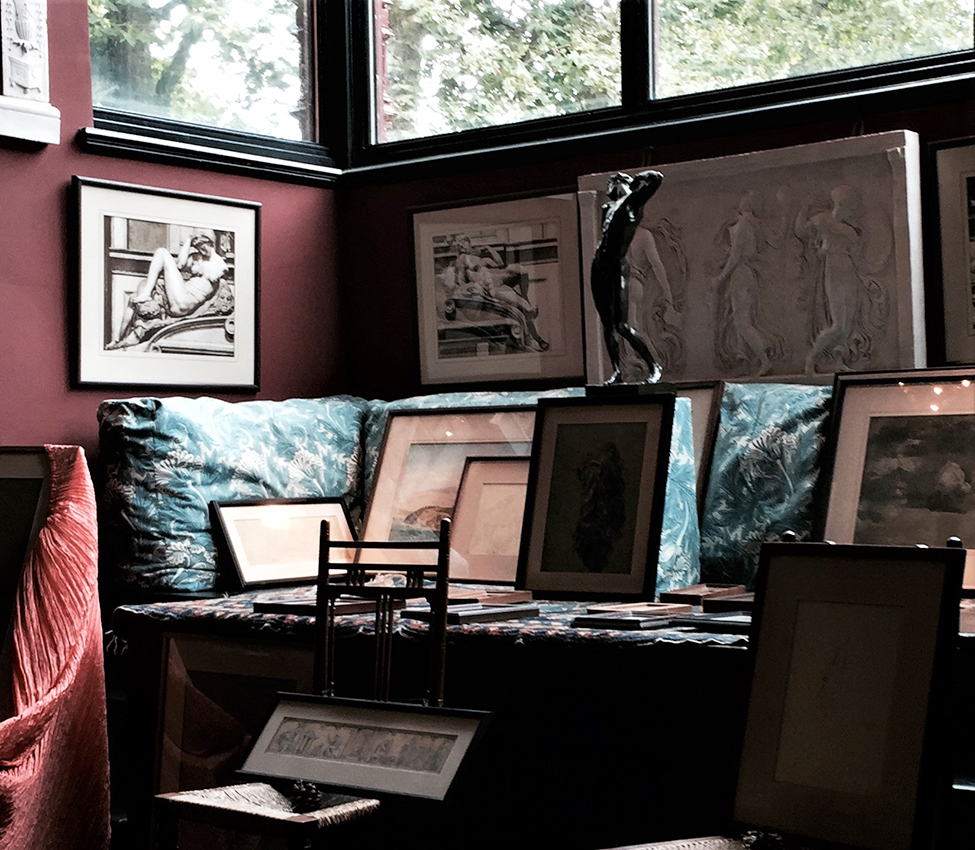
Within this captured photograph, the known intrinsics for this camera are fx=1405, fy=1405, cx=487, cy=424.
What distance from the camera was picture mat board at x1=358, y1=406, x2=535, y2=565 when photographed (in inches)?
147

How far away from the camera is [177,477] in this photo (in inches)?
147

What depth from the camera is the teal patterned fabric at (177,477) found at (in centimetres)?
368

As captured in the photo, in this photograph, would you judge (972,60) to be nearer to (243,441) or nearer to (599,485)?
(599,485)

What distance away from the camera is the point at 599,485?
10.3 ft

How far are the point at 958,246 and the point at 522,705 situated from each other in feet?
5.62

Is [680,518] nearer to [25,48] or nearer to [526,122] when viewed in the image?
[526,122]

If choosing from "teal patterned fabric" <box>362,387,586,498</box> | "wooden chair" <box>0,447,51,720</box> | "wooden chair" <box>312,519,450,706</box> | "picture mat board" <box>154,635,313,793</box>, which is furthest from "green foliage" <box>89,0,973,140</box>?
"wooden chair" <box>312,519,450,706</box>

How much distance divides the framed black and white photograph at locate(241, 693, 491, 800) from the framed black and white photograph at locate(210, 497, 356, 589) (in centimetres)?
103

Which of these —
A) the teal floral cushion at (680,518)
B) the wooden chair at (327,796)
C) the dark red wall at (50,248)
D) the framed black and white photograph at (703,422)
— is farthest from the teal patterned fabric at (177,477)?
the teal floral cushion at (680,518)

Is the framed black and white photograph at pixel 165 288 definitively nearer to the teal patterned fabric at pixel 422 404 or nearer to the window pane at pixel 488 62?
the teal patterned fabric at pixel 422 404

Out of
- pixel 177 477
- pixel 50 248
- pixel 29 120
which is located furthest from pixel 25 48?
pixel 177 477

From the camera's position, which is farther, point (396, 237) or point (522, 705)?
point (396, 237)

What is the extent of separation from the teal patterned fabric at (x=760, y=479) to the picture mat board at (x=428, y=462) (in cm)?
56

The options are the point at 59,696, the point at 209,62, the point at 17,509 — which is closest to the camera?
the point at 59,696
